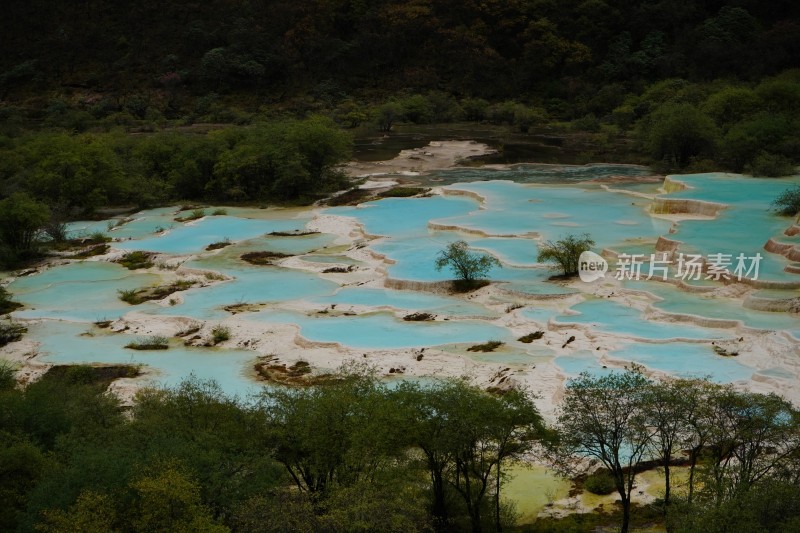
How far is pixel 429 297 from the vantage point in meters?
24.7

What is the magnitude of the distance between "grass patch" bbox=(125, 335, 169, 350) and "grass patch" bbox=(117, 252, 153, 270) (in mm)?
7289

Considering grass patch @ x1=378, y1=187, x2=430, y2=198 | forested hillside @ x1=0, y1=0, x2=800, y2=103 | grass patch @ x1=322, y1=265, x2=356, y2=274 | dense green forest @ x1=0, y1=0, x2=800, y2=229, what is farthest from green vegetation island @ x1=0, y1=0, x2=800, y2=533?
forested hillside @ x1=0, y1=0, x2=800, y2=103

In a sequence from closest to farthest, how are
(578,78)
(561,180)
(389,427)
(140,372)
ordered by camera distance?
(389,427) < (140,372) < (561,180) < (578,78)

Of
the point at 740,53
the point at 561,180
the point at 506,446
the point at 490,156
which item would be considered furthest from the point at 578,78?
the point at 506,446

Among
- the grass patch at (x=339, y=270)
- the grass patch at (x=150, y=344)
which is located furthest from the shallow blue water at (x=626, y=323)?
the grass patch at (x=150, y=344)

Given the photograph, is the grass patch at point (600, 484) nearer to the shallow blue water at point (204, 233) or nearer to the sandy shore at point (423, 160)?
the shallow blue water at point (204, 233)

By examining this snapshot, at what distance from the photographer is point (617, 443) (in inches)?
496

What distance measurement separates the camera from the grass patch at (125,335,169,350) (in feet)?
70.8

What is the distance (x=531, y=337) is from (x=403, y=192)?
18924mm

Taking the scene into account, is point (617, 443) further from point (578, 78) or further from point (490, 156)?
point (578, 78)

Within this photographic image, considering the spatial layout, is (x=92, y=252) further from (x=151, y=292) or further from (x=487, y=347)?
(x=487, y=347)

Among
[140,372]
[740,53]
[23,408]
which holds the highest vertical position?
[740,53]

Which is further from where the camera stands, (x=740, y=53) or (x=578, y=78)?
(x=578, y=78)

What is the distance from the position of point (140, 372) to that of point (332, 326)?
4740 millimetres
